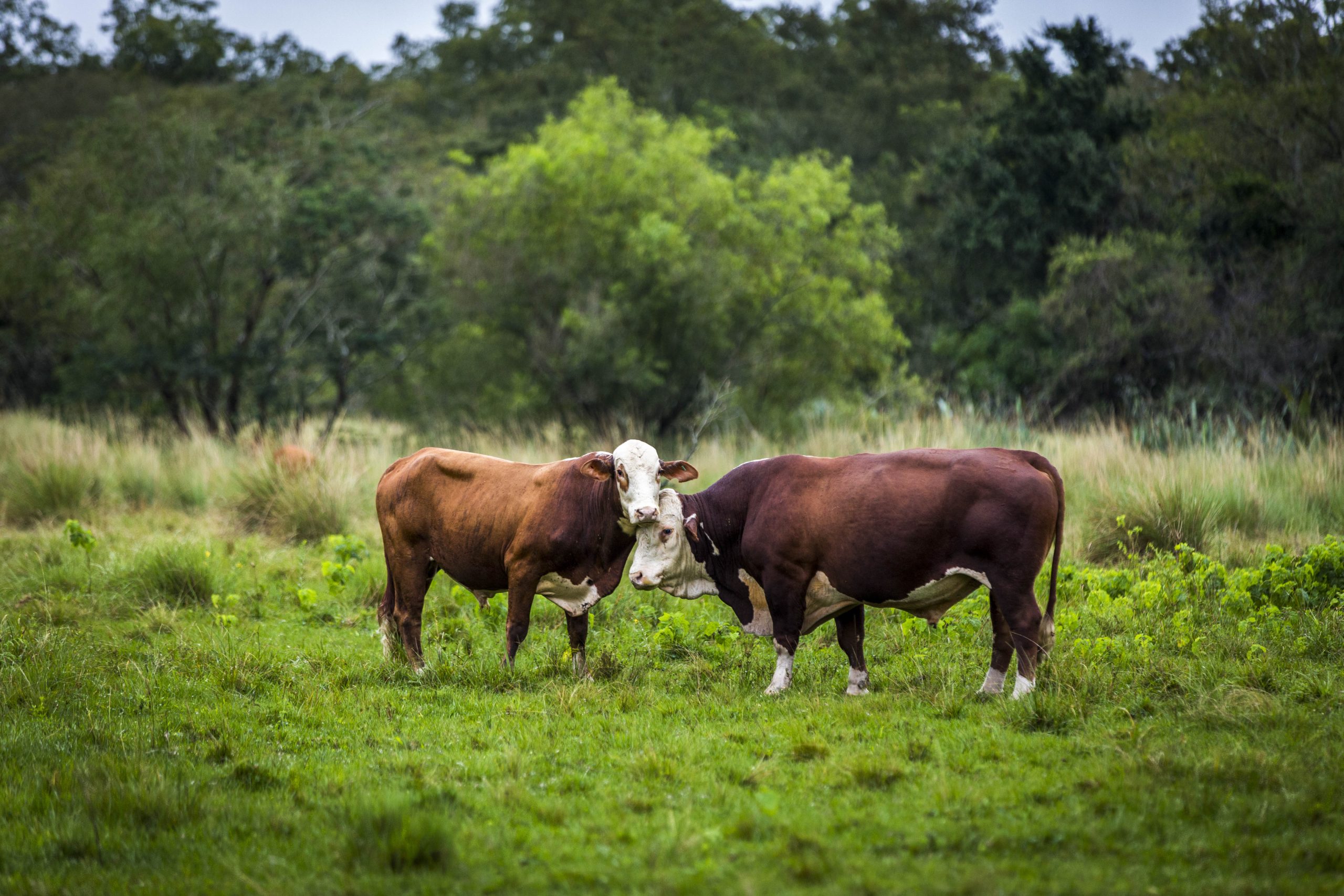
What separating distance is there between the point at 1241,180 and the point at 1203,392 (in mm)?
3972

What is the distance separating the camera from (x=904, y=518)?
6.07 metres

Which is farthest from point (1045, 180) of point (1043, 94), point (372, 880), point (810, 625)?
point (372, 880)

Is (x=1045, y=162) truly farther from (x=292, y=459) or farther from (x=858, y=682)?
(x=858, y=682)

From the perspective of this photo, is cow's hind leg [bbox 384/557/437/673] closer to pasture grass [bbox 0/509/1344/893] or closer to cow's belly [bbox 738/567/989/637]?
pasture grass [bbox 0/509/1344/893]

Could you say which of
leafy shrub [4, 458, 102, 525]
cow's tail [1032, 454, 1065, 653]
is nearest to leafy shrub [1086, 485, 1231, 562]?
cow's tail [1032, 454, 1065, 653]

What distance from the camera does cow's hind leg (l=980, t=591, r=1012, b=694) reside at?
6.27m

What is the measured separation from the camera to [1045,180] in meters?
26.0

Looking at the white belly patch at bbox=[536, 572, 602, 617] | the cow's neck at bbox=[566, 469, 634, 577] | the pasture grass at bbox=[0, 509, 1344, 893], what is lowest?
the pasture grass at bbox=[0, 509, 1344, 893]

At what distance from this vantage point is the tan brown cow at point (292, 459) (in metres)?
13.0

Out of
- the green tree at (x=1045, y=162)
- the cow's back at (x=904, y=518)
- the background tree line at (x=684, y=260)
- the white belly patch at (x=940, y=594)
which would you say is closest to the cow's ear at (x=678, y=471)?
the cow's back at (x=904, y=518)

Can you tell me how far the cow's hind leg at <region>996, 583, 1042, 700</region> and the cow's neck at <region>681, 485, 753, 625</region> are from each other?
1.65 metres

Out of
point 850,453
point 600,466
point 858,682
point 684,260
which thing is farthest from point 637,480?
point 684,260

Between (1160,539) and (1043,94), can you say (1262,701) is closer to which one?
(1160,539)

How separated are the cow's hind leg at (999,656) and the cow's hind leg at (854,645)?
0.68m
